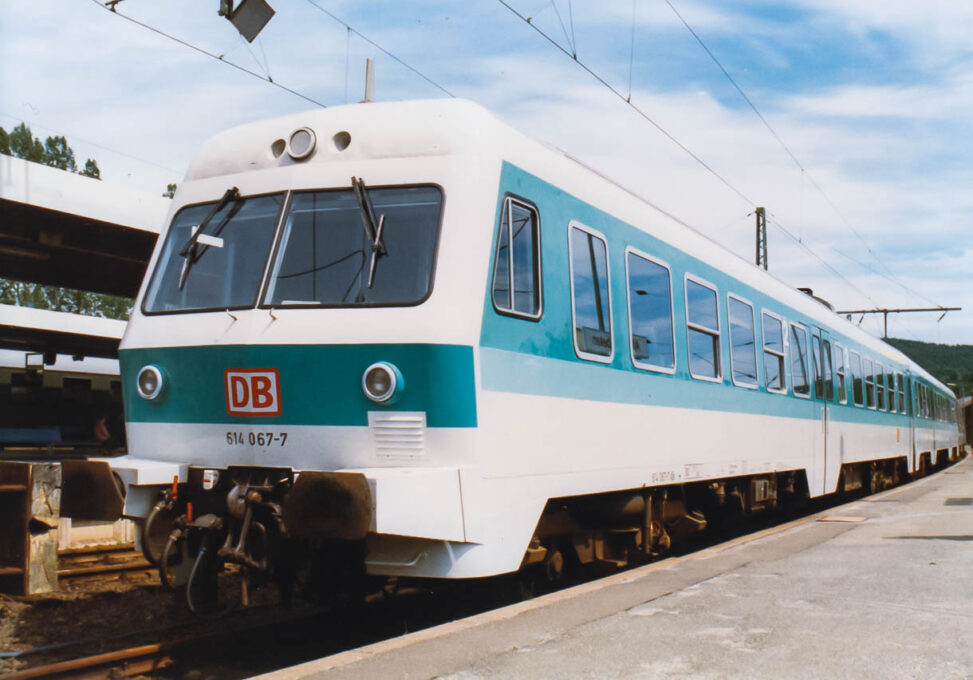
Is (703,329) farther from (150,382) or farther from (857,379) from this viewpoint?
(857,379)

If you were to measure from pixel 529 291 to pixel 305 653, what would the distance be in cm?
287

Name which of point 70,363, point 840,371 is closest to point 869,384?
point 840,371

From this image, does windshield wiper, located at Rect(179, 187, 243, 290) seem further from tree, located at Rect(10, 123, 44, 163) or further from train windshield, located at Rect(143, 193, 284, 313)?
tree, located at Rect(10, 123, 44, 163)

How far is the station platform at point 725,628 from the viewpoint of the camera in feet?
14.2

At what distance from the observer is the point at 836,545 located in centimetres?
884

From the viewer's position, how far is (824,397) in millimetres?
13508

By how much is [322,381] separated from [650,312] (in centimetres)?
319

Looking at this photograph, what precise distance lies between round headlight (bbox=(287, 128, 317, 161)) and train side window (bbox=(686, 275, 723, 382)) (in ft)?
12.7

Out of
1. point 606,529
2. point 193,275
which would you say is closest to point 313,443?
point 193,275

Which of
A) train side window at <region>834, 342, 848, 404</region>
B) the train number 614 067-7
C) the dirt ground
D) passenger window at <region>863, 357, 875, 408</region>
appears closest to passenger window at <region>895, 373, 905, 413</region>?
passenger window at <region>863, 357, 875, 408</region>

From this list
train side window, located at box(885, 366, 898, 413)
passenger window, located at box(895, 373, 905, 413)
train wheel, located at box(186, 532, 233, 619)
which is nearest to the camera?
train wheel, located at box(186, 532, 233, 619)

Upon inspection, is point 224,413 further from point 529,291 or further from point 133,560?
point 133,560

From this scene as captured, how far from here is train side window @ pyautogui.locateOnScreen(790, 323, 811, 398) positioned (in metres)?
12.0

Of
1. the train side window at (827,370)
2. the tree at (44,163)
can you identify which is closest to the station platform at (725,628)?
the train side window at (827,370)
